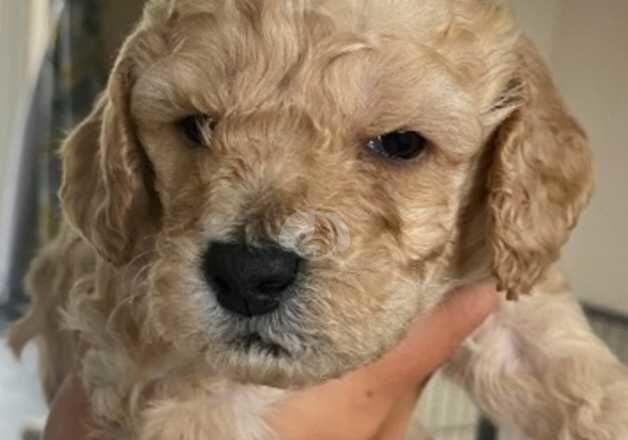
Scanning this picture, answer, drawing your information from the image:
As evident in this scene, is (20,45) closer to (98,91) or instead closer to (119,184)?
(98,91)

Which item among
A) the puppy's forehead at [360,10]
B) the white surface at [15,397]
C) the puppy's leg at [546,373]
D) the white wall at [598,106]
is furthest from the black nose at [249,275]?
the white wall at [598,106]

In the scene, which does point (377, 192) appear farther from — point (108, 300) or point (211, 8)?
point (108, 300)

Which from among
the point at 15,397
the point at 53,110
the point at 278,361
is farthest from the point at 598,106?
the point at 278,361

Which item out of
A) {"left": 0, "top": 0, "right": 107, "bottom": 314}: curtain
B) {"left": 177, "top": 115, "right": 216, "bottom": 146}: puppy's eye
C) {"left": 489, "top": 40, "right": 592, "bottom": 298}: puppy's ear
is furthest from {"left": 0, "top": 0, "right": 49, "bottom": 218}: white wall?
{"left": 489, "top": 40, "right": 592, "bottom": 298}: puppy's ear

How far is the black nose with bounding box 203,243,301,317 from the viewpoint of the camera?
145 centimetres

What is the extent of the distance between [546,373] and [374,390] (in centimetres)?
36

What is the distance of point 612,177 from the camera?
388 cm

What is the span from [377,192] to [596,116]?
240 cm

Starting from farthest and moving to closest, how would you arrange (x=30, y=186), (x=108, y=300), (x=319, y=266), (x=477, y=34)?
(x=30, y=186)
(x=108, y=300)
(x=477, y=34)
(x=319, y=266)

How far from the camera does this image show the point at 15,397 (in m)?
3.45

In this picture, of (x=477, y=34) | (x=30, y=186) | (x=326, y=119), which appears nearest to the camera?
(x=326, y=119)

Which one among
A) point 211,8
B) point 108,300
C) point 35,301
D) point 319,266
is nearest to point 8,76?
point 35,301

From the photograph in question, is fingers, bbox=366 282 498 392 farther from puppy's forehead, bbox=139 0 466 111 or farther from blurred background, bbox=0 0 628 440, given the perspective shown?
blurred background, bbox=0 0 628 440

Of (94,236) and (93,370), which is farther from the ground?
(94,236)
